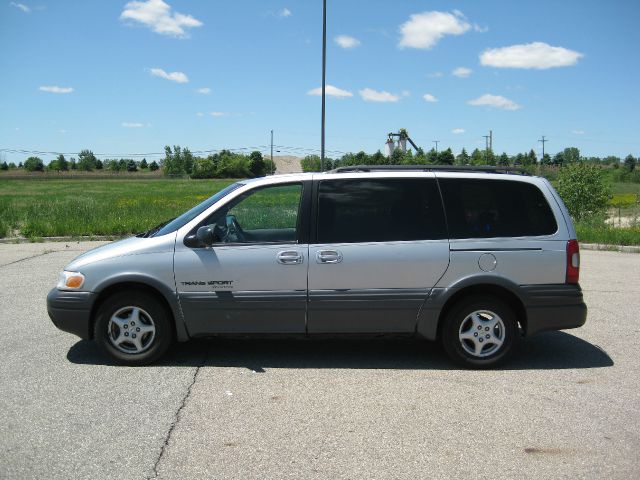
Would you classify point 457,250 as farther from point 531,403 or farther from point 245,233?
point 245,233

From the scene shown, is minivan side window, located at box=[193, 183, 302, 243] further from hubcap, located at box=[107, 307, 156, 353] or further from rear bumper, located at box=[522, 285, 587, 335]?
rear bumper, located at box=[522, 285, 587, 335]

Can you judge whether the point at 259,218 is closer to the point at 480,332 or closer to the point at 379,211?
the point at 379,211

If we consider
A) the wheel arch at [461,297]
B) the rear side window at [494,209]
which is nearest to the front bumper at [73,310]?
the wheel arch at [461,297]

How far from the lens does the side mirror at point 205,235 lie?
16.0ft

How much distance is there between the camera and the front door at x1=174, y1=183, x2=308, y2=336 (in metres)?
4.96

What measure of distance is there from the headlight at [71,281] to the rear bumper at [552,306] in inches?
153

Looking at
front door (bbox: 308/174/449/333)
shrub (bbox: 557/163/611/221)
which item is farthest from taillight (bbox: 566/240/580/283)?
shrub (bbox: 557/163/611/221)

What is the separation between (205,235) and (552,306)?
10.1 feet

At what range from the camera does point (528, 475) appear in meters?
3.29

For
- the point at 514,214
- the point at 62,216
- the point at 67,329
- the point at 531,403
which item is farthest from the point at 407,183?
the point at 62,216

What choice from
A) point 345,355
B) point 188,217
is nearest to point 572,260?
point 345,355

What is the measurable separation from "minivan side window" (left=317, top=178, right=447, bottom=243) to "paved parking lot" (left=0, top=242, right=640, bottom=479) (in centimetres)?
121

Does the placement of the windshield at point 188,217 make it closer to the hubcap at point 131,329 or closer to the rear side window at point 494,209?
the hubcap at point 131,329

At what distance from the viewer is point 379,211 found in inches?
199
